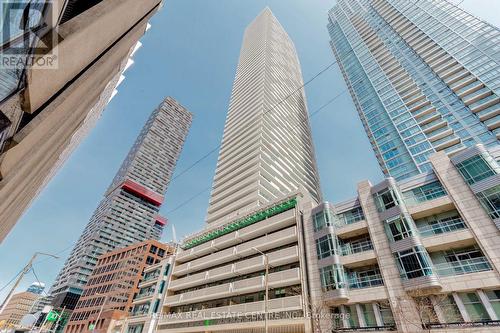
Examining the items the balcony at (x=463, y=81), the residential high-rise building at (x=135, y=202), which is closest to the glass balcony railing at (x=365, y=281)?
the balcony at (x=463, y=81)

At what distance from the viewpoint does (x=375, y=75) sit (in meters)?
77.8

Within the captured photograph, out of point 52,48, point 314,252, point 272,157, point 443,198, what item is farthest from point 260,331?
point 272,157

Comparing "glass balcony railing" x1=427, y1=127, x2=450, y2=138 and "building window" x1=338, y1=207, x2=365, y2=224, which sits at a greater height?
"glass balcony railing" x1=427, y1=127, x2=450, y2=138

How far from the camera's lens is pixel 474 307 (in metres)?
16.7

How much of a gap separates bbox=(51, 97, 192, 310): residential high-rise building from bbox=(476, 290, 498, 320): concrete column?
4348 inches

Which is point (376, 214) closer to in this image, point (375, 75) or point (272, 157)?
point (272, 157)

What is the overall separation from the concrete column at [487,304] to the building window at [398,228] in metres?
5.29

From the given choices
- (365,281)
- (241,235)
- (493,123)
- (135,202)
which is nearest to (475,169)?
(365,281)

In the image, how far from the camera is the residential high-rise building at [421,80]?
5291 cm

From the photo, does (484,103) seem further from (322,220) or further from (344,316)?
(344,316)

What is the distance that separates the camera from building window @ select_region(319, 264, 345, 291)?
22.4 meters

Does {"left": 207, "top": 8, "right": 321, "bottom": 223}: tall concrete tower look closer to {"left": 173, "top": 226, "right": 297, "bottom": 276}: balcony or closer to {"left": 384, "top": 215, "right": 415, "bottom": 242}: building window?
{"left": 173, "top": 226, "right": 297, "bottom": 276}: balcony

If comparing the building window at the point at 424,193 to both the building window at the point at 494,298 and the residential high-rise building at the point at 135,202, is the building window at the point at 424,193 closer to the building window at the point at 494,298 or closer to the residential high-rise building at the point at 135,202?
the building window at the point at 494,298

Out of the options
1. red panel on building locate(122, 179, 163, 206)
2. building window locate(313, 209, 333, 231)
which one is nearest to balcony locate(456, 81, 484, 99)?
building window locate(313, 209, 333, 231)
